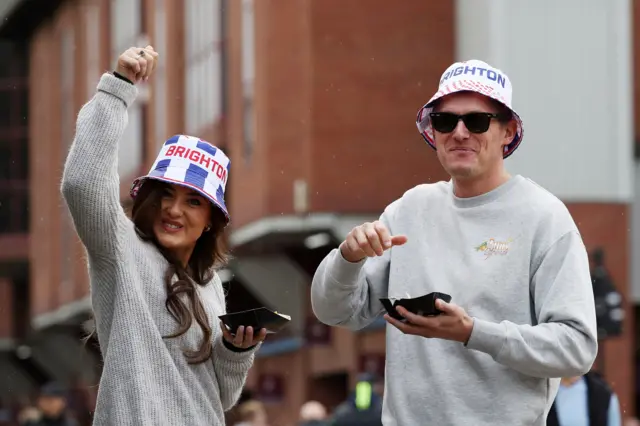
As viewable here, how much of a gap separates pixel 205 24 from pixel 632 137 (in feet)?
31.7

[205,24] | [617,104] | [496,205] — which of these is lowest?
[496,205]

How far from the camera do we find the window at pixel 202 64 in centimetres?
2903

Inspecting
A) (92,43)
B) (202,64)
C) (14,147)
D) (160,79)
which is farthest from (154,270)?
(14,147)

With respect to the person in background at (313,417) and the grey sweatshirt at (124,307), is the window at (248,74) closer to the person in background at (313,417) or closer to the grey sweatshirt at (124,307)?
the person in background at (313,417)

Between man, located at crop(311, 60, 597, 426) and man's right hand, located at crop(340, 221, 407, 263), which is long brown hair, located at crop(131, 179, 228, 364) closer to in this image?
man, located at crop(311, 60, 597, 426)

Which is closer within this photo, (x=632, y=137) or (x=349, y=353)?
(x=632, y=137)

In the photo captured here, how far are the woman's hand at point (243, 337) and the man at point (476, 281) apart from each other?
220 mm

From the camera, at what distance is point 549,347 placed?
5141mm

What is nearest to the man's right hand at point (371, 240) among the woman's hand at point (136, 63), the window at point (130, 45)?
the woman's hand at point (136, 63)

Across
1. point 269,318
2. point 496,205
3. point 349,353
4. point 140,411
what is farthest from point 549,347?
point 349,353

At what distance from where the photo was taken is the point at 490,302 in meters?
5.33

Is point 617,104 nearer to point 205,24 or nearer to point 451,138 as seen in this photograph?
point 205,24

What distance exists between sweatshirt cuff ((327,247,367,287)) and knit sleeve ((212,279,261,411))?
468 mm

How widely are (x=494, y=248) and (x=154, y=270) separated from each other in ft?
3.85
